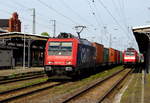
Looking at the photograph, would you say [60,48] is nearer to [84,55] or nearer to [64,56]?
[64,56]

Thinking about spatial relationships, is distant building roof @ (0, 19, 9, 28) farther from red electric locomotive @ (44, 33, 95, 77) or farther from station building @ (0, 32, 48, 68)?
red electric locomotive @ (44, 33, 95, 77)

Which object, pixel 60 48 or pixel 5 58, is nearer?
pixel 60 48

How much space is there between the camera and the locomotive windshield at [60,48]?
20.6 m

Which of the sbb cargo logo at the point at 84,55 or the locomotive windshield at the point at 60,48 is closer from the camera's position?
the locomotive windshield at the point at 60,48

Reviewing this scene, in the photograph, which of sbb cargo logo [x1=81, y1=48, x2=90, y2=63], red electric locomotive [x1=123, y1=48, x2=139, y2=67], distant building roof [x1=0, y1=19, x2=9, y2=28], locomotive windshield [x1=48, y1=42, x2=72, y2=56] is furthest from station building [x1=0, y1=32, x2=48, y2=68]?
distant building roof [x1=0, y1=19, x2=9, y2=28]

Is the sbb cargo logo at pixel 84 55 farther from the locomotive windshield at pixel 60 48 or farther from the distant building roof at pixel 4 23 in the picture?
the distant building roof at pixel 4 23

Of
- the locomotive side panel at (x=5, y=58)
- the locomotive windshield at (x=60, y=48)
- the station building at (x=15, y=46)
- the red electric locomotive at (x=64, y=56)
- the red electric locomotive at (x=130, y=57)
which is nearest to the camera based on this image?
the red electric locomotive at (x=64, y=56)

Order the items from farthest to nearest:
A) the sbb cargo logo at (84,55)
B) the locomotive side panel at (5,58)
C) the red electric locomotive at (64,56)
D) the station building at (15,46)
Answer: the station building at (15,46) → the locomotive side panel at (5,58) → the sbb cargo logo at (84,55) → the red electric locomotive at (64,56)

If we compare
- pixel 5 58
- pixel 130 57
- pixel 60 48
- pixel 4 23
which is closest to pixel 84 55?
pixel 60 48

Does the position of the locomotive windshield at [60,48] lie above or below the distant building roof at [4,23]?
below

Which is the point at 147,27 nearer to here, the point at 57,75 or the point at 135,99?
the point at 57,75

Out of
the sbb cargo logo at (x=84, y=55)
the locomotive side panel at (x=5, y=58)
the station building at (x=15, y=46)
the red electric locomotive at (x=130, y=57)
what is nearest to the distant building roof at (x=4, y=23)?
the station building at (x=15, y=46)

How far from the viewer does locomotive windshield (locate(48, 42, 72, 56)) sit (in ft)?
67.6

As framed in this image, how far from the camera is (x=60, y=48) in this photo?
20.8 metres
